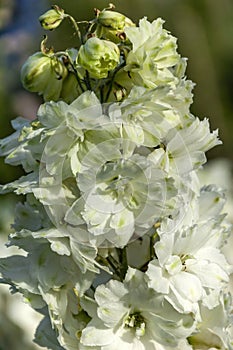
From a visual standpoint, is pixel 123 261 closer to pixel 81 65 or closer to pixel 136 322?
pixel 136 322

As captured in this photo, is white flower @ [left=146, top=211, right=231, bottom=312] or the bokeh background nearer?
white flower @ [left=146, top=211, right=231, bottom=312]

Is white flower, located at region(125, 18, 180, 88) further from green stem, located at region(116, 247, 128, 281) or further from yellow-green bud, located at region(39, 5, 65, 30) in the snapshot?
green stem, located at region(116, 247, 128, 281)

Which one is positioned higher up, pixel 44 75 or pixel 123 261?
pixel 44 75

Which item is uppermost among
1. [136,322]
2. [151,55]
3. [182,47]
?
[151,55]

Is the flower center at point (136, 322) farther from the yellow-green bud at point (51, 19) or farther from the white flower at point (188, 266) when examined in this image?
the yellow-green bud at point (51, 19)

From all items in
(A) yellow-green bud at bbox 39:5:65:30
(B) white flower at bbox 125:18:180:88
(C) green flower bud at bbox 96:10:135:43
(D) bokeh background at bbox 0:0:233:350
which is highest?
(A) yellow-green bud at bbox 39:5:65:30

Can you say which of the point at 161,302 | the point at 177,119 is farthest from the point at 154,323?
the point at 177,119

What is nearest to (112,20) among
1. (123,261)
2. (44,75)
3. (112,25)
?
(112,25)

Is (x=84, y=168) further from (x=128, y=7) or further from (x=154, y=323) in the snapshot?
(x=128, y=7)

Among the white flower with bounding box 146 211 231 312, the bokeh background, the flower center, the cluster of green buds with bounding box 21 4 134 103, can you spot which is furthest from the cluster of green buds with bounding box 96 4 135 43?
the bokeh background

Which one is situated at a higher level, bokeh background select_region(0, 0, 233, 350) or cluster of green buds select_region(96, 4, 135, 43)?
cluster of green buds select_region(96, 4, 135, 43)
